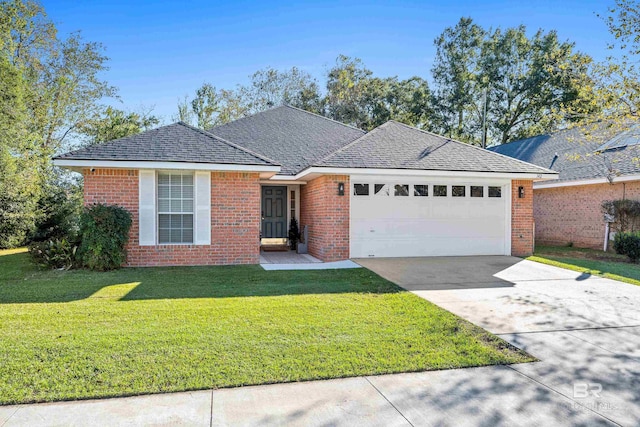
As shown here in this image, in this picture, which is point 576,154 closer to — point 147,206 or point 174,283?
point 174,283

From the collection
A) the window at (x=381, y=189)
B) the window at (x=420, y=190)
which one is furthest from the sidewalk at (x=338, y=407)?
the window at (x=420, y=190)

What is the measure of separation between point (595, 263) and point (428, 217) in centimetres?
464

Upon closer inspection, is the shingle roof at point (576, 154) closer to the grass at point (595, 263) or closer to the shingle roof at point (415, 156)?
the shingle roof at point (415, 156)

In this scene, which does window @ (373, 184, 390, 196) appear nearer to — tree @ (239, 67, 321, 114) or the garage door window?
the garage door window

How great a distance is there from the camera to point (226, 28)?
15.8 meters

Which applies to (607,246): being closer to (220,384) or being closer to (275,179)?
(275,179)

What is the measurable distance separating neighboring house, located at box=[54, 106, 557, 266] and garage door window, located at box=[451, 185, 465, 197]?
3 cm

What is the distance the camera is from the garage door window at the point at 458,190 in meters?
12.7

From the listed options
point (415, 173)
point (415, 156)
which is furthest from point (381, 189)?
point (415, 156)

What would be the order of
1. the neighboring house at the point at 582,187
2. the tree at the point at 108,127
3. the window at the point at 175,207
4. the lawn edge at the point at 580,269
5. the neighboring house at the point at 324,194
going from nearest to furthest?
the lawn edge at the point at 580,269
the neighboring house at the point at 324,194
the window at the point at 175,207
the neighboring house at the point at 582,187
the tree at the point at 108,127

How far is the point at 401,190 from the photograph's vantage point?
40.7 ft

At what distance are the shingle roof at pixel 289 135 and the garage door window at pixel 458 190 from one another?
4.08 m

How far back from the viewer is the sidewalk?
322cm

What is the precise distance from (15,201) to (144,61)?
316 inches
